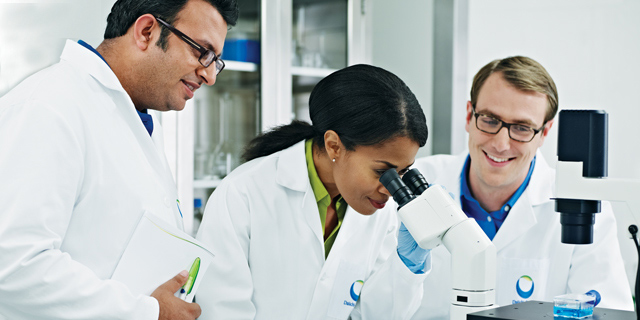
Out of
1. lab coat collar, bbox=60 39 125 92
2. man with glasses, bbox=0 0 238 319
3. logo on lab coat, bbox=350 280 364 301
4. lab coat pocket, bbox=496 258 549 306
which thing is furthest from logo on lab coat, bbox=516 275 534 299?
lab coat collar, bbox=60 39 125 92

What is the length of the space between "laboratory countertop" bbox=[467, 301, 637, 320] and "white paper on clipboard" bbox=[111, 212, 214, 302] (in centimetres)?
56

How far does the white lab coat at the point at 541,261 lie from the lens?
1688mm

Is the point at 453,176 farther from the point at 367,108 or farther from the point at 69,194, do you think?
the point at 69,194

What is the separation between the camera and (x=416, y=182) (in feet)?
3.81

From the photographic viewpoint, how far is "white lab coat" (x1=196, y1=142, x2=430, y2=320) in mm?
1399

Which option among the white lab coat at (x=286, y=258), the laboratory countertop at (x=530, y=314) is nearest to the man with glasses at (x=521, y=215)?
the white lab coat at (x=286, y=258)

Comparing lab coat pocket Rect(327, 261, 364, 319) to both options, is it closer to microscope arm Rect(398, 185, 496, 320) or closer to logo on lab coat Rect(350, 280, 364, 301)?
logo on lab coat Rect(350, 280, 364, 301)

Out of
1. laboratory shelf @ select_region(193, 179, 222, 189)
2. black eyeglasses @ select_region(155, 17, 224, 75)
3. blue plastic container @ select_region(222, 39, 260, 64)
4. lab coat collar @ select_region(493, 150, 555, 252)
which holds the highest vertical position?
blue plastic container @ select_region(222, 39, 260, 64)

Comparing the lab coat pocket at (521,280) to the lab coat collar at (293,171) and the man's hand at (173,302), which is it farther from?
the man's hand at (173,302)

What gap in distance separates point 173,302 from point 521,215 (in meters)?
1.10

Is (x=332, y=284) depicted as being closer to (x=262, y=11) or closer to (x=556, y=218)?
(x=556, y=218)

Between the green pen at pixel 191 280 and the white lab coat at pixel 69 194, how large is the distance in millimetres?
122

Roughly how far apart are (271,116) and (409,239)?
1369mm

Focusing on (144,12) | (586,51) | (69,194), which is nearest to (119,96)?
(144,12)
